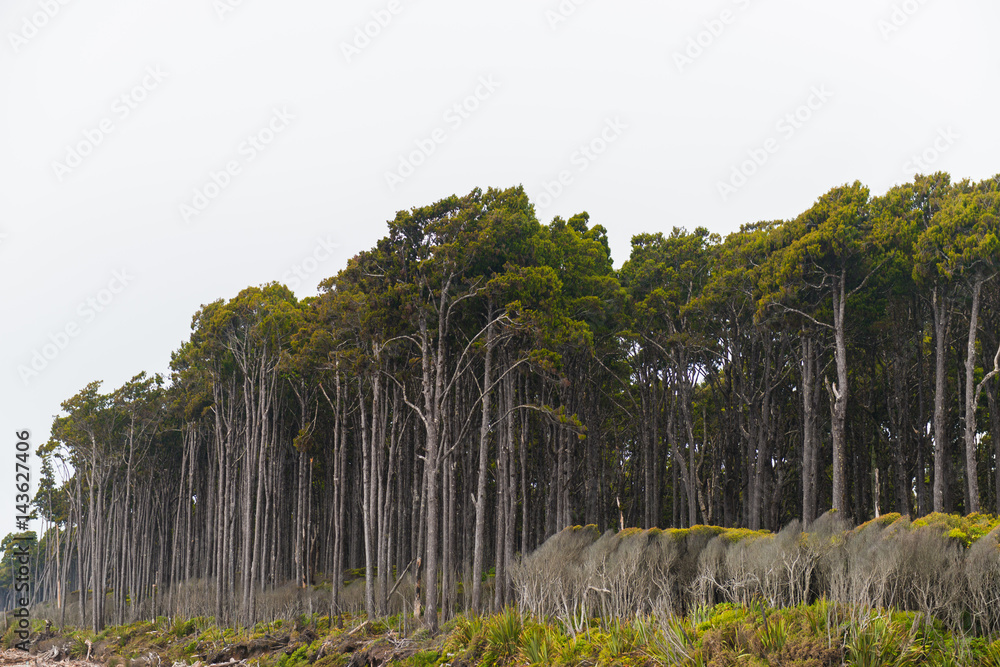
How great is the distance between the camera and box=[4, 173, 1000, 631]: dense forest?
20.5 meters

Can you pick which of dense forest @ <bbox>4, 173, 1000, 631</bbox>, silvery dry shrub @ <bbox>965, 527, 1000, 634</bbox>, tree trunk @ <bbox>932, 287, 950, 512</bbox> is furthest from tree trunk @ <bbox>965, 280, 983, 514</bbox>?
silvery dry shrub @ <bbox>965, 527, 1000, 634</bbox>

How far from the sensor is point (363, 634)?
64.2 ft

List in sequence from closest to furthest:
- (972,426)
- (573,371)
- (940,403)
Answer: (972,426) < (940,403) < (573,371)

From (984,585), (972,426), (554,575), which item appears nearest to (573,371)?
(554,575)

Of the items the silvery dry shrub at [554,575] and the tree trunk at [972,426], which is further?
the tree trunk at [972,426]

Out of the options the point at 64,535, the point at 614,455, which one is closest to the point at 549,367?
the point at 614,455

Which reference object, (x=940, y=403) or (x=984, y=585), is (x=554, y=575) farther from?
(x=940, y=403)

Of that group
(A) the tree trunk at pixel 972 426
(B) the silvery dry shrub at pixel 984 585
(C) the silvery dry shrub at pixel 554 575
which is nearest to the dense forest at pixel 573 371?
(A) the tree trunk at pixel 972 426

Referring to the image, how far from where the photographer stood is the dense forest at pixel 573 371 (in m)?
20.5

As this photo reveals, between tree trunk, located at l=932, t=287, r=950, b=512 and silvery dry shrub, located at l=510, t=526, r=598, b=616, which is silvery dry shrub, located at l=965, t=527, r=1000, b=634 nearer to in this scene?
silvery dry shrub, located at l=510, t=526, r=598, b=616

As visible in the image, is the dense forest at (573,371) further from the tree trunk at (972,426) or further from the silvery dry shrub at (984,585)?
the silvery dry shrub at (984,585)

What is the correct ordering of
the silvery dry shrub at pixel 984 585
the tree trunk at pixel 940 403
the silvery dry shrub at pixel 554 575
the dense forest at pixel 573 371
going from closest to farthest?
the silvery dry shrub at pixel 984 585, the silvery dry shrub at pixel 554 575, the tree trunk at pixel 940 403, the dense forest at pixel 573 371

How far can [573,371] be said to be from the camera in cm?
2631

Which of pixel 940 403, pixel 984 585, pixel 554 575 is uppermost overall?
pixel 940 403
